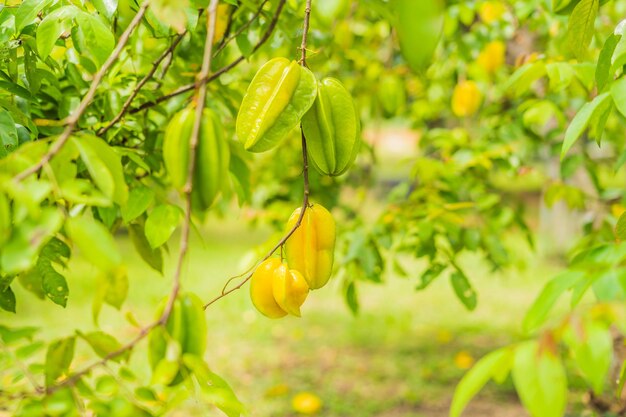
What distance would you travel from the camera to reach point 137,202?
3.57 feet

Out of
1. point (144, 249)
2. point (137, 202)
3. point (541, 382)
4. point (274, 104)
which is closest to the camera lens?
point (541, 382)

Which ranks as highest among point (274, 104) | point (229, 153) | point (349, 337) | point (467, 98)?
point (467, 98)

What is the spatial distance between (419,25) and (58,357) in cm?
63

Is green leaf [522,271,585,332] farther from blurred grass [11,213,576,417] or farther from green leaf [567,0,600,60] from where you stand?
blurred grass [11,213,576,417]

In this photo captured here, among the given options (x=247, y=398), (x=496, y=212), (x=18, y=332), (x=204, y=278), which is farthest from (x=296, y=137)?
(x=204, y=278)

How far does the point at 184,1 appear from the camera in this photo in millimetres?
948

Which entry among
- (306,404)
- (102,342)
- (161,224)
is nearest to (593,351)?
(102,342)

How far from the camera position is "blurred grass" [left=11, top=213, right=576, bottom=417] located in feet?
9.13

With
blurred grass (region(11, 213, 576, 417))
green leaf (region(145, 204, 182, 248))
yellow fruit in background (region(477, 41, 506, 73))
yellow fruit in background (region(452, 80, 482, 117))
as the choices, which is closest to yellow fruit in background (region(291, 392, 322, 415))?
blurred grass (region(11, 213, 576, 417))

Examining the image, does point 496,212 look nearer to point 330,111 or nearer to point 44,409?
point 330,111

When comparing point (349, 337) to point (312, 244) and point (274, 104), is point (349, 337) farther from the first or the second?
point (274, 104)

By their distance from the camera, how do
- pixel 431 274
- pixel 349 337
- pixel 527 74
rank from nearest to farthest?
1. pixel 527 74
2. pixel 431 274
3. pixel 349 337

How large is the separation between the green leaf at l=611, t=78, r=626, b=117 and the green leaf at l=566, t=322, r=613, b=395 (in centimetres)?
40

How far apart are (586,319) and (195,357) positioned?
1.17 feet
